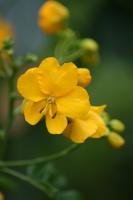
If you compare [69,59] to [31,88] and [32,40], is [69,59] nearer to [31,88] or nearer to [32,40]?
[31,88]

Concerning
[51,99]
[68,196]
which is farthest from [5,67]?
[68,196]

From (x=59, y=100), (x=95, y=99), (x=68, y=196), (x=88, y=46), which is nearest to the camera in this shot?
(x=59, y=100)

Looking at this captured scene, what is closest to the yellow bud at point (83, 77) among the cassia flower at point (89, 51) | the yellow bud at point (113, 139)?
the yellow bud at point (113, 139)

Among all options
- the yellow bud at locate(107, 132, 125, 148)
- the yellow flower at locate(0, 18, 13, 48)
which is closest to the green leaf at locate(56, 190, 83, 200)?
the yellow bud at locate(107, 132, 125, 148)

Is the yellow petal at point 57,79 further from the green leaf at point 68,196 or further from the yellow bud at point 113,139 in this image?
the green leaf at point 68,196

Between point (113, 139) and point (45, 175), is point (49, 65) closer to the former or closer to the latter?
point (113, 139)

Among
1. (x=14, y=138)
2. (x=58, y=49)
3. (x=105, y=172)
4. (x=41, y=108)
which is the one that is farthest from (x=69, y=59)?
(x=105, y=172)
